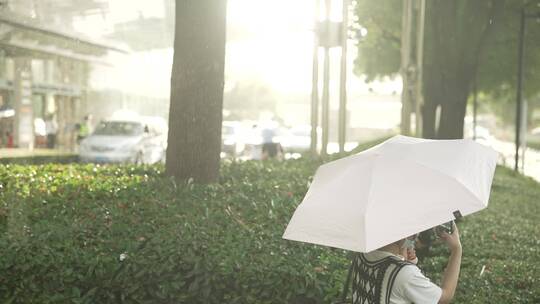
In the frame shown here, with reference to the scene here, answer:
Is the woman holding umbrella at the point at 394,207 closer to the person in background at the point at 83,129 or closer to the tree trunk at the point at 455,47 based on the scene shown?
the tree trunk at the point at 455,47

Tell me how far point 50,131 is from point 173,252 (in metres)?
26.0

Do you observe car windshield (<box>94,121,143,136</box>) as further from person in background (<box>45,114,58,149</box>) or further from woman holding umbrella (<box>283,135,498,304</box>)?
woman holding umbrella (<box>283,135,498,304</box>)

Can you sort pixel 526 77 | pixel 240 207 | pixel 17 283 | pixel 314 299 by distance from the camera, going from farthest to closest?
pixel 526 77, pixel 240 207, pixel 17 283, pixel 314 299

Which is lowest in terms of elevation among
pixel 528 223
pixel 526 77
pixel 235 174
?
pixel 528 223

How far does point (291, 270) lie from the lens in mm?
4902

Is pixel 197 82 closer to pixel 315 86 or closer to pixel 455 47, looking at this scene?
pixel 455 47

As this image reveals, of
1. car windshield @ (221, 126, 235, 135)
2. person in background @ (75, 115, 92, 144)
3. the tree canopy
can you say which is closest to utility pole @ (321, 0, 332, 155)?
the tree canopy

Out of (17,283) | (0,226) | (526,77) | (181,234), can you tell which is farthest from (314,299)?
(526,77)

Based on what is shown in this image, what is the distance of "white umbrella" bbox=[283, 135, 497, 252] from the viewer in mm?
3355

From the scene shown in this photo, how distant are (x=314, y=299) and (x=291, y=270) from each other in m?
0.23

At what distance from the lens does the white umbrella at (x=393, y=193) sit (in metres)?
3.36

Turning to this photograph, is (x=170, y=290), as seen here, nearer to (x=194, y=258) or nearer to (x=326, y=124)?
(x=194, y=258)

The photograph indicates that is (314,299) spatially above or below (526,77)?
below

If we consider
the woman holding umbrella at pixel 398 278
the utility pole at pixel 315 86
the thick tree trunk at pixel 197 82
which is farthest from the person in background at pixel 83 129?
the woman holding umbrella at pixel 398 278
